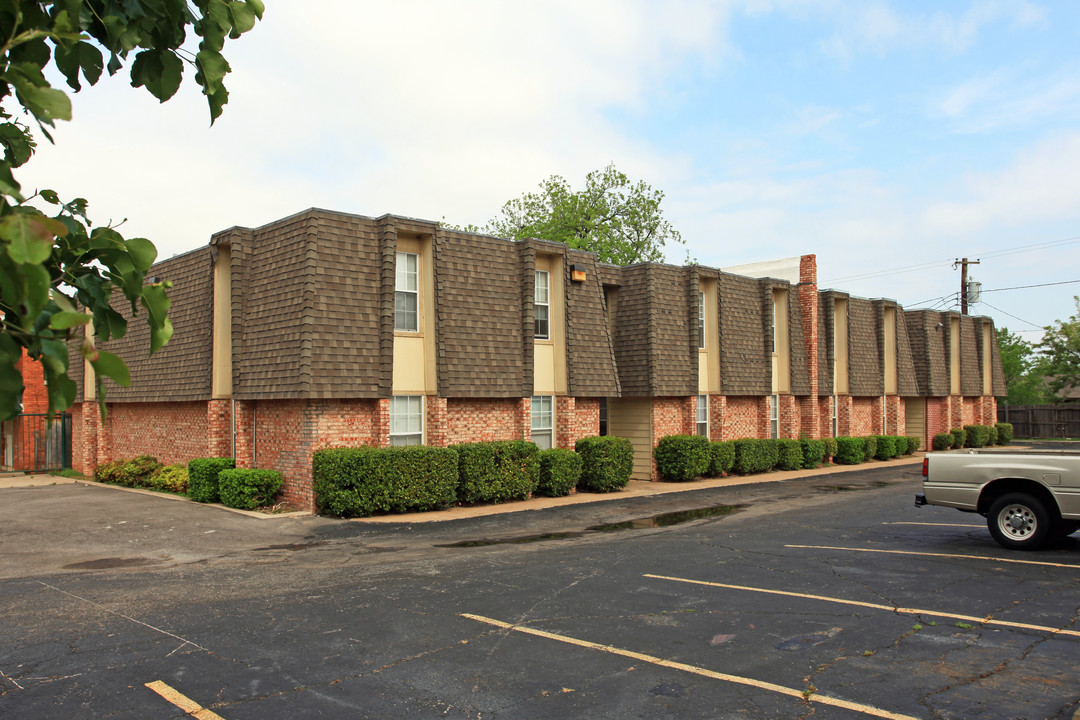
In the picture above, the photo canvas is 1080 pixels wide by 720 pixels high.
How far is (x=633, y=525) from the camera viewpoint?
1490 centimetres

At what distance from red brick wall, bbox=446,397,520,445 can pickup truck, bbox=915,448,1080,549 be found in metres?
9.89

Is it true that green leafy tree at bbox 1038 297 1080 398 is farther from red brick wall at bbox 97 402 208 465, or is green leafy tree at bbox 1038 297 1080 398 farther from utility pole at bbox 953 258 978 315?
red brick wall at bbox 97 402 208 465

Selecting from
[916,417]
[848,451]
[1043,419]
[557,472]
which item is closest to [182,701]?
[557,472]

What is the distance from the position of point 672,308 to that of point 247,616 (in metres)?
17.8

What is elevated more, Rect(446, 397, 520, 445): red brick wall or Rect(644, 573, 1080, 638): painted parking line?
Rect(446, 397, 520, 445): red brick wall

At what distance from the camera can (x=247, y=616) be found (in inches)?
323

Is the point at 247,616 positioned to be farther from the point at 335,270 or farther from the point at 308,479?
the point at 335,270

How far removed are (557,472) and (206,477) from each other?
8.43 metres

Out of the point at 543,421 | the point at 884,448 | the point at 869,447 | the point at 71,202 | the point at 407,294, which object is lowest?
the point at 884,448

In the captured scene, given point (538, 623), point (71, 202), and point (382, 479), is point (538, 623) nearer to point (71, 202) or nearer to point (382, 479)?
point (71, 202)

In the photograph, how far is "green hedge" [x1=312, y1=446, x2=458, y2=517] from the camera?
49.6ft

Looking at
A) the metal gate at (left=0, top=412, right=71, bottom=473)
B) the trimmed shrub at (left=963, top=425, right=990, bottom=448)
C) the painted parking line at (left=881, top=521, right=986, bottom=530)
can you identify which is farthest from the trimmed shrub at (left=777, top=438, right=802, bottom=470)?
the metal gate at (left=0, top=412, right=71, bottom=473)

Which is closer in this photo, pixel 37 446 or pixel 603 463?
pixel 603 463

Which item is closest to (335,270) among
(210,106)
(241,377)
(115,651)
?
(241,377)
